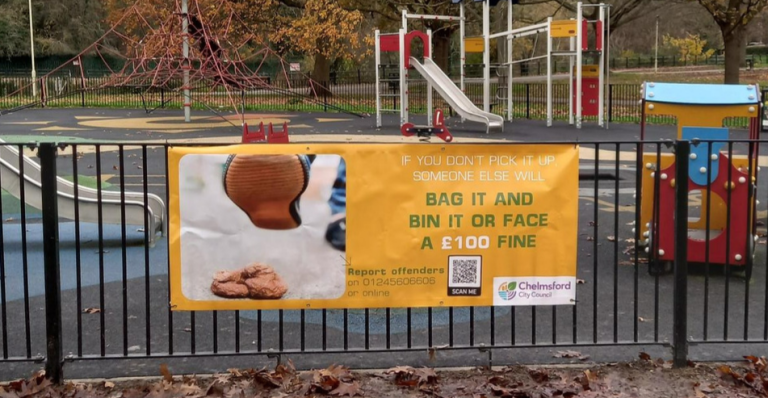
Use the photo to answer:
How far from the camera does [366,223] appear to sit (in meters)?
4.96

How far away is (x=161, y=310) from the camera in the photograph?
6504 mm

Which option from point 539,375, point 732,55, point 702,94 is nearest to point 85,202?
point 539,375

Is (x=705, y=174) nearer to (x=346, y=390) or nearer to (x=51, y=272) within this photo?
(x=346, y=390)

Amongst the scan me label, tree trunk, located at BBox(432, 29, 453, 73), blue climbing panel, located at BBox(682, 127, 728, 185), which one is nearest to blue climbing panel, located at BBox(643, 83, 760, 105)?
blue climbing panel, located at BBox(682, 127, 728, 185)

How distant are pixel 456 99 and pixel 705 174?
1650 cm

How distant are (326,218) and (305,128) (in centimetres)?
1915

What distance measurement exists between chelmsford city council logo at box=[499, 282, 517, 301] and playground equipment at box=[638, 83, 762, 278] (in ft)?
8.55

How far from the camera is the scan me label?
5.07 metres

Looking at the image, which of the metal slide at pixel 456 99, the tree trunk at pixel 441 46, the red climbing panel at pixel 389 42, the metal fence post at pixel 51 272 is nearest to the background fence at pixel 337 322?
the metal fence post at pixel 51 272

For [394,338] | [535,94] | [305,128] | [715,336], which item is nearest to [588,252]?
[715,336]

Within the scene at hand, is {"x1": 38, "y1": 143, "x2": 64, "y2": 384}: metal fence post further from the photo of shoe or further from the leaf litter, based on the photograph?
the photo of shoe

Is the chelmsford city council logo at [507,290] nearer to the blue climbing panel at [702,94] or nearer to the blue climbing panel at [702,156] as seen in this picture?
the blue climbing panel at [702,156]

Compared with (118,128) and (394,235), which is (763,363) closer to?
(394,235)

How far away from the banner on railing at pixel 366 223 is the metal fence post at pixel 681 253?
0.68 metres
